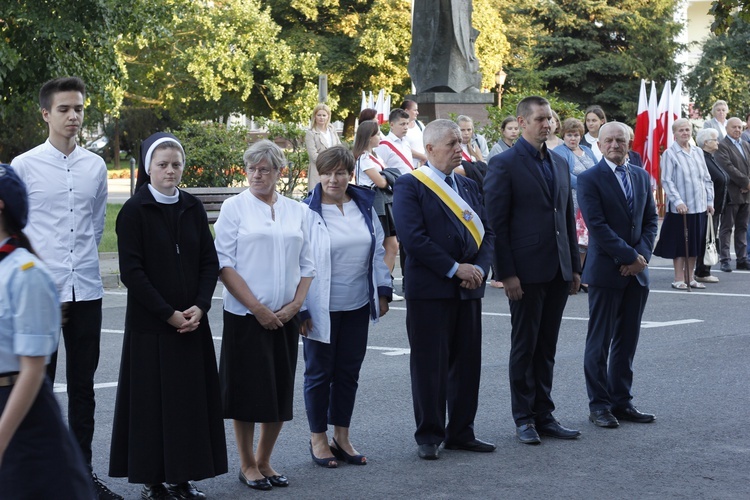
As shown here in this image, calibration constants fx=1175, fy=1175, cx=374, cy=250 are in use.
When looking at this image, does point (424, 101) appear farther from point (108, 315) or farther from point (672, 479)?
point (672, 479)

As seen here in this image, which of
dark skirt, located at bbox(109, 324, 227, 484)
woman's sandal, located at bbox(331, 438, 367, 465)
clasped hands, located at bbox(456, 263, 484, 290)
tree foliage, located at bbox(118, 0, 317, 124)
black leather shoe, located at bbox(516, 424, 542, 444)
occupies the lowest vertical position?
woman's sandal, located at bbox(331, 438, 367, 465)

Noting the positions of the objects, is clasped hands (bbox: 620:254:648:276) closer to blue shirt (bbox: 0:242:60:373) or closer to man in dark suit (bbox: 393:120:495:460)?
man in dark suit (bbox: 393:120:495:460)

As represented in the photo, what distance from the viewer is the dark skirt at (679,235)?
14.4 meters

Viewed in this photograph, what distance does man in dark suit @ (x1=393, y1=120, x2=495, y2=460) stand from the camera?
7.00 m

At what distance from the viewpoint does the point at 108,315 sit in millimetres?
12766

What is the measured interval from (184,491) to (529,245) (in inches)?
106

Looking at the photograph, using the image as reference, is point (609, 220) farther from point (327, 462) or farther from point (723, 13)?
point (327, 462)

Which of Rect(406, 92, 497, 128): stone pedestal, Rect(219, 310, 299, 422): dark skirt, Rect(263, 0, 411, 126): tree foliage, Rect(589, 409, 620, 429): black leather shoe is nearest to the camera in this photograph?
Rect(219, 310, 299, 422): dark skirt

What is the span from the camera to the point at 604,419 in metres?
7.72

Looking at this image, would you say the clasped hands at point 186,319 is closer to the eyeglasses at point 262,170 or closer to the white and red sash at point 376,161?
the eyeglasses at point 262,170

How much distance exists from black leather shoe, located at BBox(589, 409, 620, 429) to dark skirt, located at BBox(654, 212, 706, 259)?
695 centimetres

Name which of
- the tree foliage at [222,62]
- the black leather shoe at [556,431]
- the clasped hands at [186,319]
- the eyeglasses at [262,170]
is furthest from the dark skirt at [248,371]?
the tree foliage at [222,62]

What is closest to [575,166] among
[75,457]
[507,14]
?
[75,457]

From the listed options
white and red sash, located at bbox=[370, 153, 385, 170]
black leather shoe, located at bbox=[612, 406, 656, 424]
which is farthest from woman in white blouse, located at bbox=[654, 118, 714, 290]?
black leather shoe, located at bbox=[612, 406, 656, 424]
